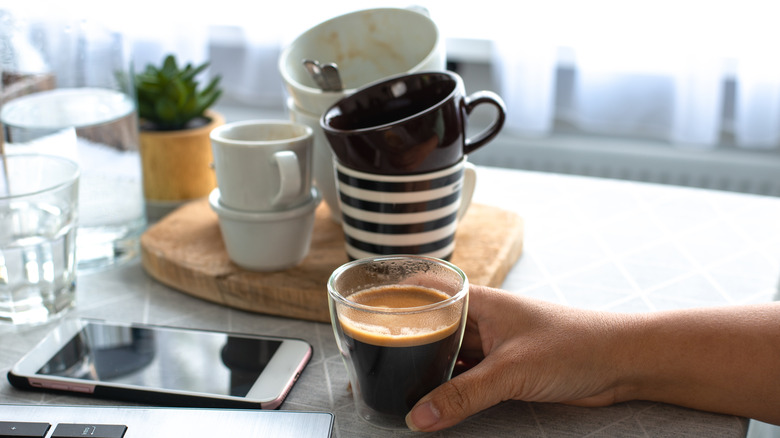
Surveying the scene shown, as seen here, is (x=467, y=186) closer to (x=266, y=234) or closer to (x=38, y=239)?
(x=266, y=234)

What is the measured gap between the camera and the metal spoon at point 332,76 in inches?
30.9

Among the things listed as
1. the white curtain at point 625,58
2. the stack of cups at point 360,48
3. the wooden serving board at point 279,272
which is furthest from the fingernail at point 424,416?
the white curtain at point 625,58

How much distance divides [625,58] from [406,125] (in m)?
1.17

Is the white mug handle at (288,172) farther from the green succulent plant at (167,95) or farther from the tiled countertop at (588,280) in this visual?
the green succulent plant at (167,95)

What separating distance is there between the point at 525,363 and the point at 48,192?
446 millimetres

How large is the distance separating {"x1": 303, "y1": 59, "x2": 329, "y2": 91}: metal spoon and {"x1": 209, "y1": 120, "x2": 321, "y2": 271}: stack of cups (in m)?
0.05

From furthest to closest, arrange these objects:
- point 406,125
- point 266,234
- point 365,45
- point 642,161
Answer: point 642,161 < point 365,45 < point 266,234 < point 406,125

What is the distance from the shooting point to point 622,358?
1.87 ft

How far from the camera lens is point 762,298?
0.76 meters

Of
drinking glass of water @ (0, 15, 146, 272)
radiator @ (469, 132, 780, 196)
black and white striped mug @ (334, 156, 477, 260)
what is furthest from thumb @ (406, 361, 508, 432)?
radiator @ (469, 132, 780, 196)

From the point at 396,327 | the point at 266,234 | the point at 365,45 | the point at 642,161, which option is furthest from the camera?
the point at 642,161

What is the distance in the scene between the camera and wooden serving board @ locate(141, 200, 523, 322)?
2.41 ft

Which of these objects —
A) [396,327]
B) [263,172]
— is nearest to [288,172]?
[263,172]

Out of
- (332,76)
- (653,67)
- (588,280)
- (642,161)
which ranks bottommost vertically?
(642,161)
